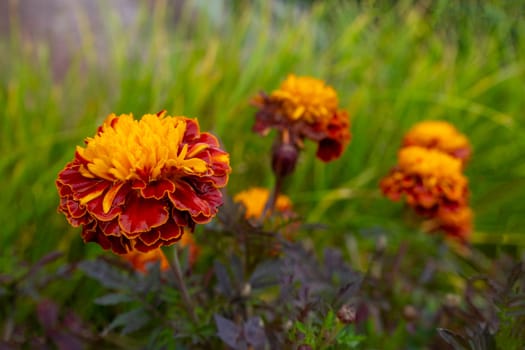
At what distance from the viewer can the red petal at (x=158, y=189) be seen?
52cm

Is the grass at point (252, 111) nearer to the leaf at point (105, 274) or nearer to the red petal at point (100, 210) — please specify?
the leaf at point (105, 274)

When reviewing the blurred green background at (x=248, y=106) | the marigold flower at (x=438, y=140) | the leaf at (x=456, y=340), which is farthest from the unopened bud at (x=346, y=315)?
the blurred green background at (x=248, y=106)

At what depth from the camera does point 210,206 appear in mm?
538

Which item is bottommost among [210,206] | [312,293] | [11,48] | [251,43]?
[312,293]

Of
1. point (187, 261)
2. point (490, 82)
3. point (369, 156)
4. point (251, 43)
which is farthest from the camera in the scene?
point (251, 43)

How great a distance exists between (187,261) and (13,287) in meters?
0.29

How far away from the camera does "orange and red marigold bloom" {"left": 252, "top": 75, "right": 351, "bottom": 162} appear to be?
2.61 feet

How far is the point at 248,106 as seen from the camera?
4.96 ft

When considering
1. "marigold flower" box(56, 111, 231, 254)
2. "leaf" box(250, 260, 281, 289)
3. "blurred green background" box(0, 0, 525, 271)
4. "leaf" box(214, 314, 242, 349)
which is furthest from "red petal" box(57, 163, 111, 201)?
"blurred green background" box(0, 0, 525, 271)

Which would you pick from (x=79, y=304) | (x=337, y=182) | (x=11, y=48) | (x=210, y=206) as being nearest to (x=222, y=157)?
(x=210, y=206)

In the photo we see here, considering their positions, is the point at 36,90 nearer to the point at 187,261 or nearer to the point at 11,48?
the point at 11,48

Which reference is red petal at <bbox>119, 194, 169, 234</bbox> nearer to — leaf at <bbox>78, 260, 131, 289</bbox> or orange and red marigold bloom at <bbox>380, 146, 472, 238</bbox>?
leaf at <bbox>78, 260, 131, 289</bbox>

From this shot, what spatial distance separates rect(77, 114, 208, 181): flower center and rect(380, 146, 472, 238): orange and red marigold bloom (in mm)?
471

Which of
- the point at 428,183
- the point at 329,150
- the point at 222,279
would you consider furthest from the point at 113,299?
the point at 428,183
